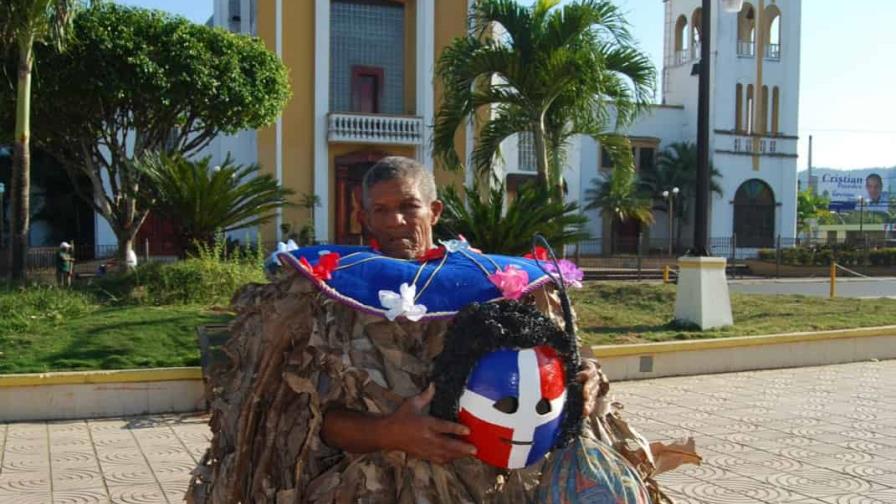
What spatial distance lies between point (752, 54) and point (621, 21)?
29.2m

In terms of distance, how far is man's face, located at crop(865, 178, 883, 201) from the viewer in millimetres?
80688

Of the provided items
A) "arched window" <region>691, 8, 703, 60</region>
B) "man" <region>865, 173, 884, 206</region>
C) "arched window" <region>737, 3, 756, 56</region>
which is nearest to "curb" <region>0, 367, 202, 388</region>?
"arched window" <region>691, 8, 703, 60</region>

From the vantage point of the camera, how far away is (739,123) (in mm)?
38875

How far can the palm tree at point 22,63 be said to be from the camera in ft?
39.2

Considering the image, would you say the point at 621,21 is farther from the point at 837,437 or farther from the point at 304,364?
the point at 304,364

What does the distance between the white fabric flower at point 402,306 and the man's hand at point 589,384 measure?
46cm

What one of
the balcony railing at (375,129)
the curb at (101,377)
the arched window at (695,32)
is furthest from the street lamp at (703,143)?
the arched window at (695,32)

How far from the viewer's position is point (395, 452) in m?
2.24

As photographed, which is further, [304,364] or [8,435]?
[8,435]

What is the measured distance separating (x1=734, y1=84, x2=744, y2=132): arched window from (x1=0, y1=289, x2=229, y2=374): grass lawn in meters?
33.2

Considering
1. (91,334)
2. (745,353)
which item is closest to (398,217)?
(91,334)

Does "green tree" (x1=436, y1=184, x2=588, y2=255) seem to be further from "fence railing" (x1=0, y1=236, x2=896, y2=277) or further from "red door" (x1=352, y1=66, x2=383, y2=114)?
"fence railing" (x1=0, y1=236, x2=896, y2=277)

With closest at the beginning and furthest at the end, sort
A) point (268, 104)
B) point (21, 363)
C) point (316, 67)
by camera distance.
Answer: point (21, 363) → point (268, 104) → point (316, 67)

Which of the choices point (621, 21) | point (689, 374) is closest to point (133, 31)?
point (621, 21)
